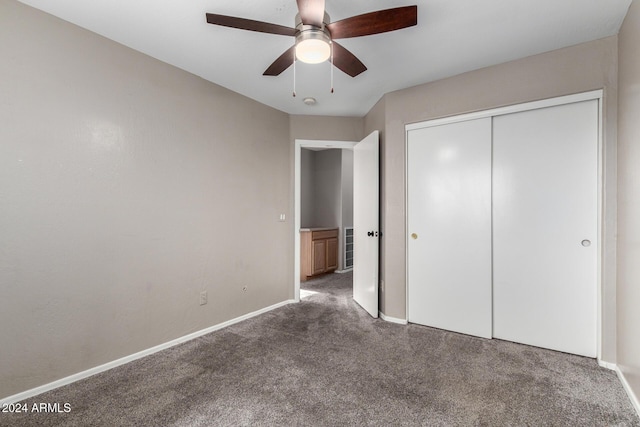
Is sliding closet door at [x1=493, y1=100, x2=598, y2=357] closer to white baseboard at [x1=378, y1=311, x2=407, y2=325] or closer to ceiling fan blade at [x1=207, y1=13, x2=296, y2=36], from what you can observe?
white baseboard at [x1=378, y1=311, x2=407, y2=325]

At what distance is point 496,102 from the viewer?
8.70 ft

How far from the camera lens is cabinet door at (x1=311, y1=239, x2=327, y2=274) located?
5.22m

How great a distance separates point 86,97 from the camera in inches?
84.2

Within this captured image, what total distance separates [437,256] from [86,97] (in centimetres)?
323

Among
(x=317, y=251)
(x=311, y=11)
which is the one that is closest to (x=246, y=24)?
(x=311, y=11)

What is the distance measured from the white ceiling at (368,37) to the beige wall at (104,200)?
238mm

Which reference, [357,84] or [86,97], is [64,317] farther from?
[357,84]

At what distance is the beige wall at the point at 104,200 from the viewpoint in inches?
73.2

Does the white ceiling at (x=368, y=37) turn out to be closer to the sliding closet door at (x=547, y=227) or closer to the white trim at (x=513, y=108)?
the white trim at (x=513, y=108)

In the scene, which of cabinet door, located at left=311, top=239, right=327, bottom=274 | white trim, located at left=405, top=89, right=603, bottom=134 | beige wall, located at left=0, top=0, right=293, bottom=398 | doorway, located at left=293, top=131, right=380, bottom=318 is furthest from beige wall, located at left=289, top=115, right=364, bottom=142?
cabinet door, located at left=311, top=239, right=327, bottom=274

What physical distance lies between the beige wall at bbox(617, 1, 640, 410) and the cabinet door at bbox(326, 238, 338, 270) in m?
3.96

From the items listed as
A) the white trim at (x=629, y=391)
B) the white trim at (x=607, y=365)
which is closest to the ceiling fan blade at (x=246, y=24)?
the white trim at (x=629, y=391)

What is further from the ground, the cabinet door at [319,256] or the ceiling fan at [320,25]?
the ceiling fan at [320,25]

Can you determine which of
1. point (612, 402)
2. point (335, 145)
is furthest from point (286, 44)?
point (612, 402)
